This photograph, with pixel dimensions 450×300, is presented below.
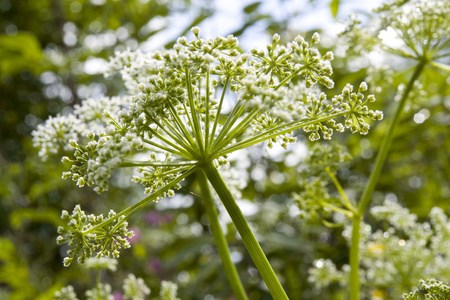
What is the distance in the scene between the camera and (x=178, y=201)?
12.2 feet

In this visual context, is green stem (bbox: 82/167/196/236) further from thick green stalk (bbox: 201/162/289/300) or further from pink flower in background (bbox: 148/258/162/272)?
pink flower in background (bbox: 148/258/162/272)

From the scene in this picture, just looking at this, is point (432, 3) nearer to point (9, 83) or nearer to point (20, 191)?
point (20, 191)

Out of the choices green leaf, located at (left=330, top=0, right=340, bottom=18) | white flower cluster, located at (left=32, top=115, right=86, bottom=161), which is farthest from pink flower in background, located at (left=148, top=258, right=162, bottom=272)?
green leaf, located at (left=330, top=0, right=340, bottom=18)

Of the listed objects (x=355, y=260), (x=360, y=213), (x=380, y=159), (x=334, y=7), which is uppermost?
(x=334, y=7)

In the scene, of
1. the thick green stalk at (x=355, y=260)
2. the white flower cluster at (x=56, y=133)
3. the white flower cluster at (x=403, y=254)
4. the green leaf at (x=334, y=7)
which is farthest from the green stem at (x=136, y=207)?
the green leaf at (x=334, y=7)

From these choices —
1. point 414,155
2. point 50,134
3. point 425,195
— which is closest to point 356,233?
point 50,134

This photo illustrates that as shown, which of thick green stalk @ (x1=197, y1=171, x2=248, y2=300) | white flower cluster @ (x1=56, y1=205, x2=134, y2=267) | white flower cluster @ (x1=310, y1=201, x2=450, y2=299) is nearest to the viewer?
white flower cluster @ (x1=56, y1=205, x2=134, y2=267)

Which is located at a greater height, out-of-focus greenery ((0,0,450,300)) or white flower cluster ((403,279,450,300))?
out-of-focus greenery ((0,0,450,300))

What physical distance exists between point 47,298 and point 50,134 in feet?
4.34

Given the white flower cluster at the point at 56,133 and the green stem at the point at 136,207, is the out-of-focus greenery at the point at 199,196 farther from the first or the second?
the white flower cluster at the point at 56,133

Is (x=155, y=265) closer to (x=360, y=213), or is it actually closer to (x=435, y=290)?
(x=360, y=213)

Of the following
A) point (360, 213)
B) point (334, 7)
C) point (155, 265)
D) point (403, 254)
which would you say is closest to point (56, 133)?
point (360, 213)

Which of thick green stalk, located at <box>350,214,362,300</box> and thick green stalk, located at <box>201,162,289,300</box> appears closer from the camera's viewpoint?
thick green stalk, located at <box>201,162,289,300</box>

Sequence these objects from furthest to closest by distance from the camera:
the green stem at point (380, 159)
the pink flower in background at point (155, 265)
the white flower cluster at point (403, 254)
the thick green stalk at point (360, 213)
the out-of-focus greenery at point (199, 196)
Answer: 1. the pink flower in background at point (155, 265)
2. the out-of-focus greenery at point (199, 196)
3. the white flower cluster at point (403, 254)
4. the green stem at point (380, 159)
5. the thick green stalk at point (360, 213)
